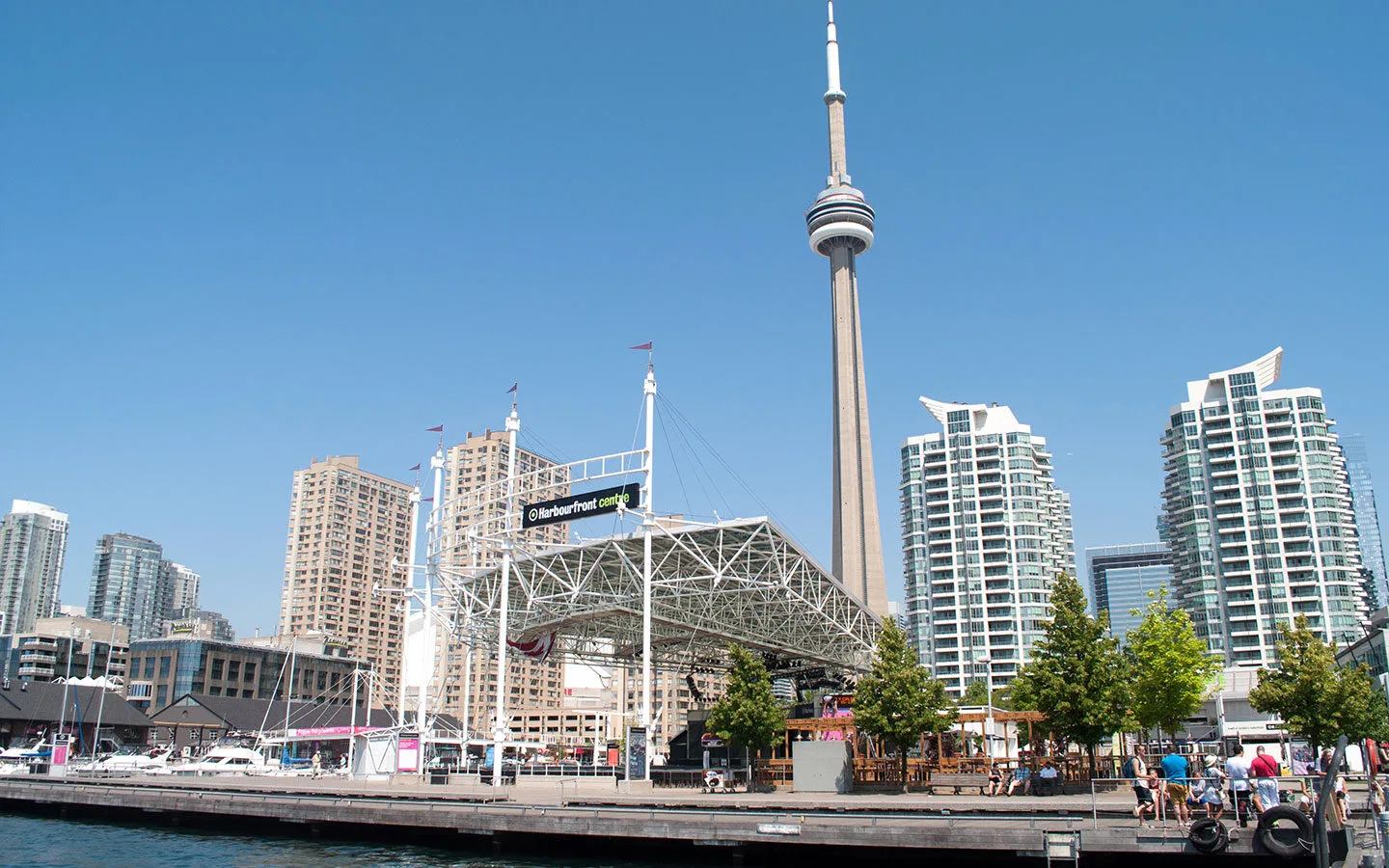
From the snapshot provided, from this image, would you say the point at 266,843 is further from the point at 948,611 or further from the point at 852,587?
the point at 948,611

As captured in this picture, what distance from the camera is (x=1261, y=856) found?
23.3 meters

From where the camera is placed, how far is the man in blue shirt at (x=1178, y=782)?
2438 centimetres

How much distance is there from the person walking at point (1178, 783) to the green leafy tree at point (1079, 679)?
1530cm

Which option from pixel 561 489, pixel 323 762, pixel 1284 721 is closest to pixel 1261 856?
pixel 1284 721

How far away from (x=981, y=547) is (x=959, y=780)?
96.7 metres

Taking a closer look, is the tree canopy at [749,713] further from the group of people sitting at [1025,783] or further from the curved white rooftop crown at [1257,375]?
the curved white rooftop crown at [1257,375]

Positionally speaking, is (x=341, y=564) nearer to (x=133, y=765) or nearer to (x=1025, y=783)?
(x=133, y=765)

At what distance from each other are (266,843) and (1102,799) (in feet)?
96.8

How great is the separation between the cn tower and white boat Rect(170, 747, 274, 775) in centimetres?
7700

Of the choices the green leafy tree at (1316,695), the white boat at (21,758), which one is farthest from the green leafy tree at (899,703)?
the white boat at (21,758)

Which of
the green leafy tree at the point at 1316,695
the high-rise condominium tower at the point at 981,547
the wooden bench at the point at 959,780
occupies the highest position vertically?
the high-rise condominium tower at the point at 981,547

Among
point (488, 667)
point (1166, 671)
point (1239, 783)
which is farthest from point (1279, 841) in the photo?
point (488, 667)

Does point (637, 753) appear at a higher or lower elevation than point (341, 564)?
lower

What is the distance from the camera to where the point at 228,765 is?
63562 mm
